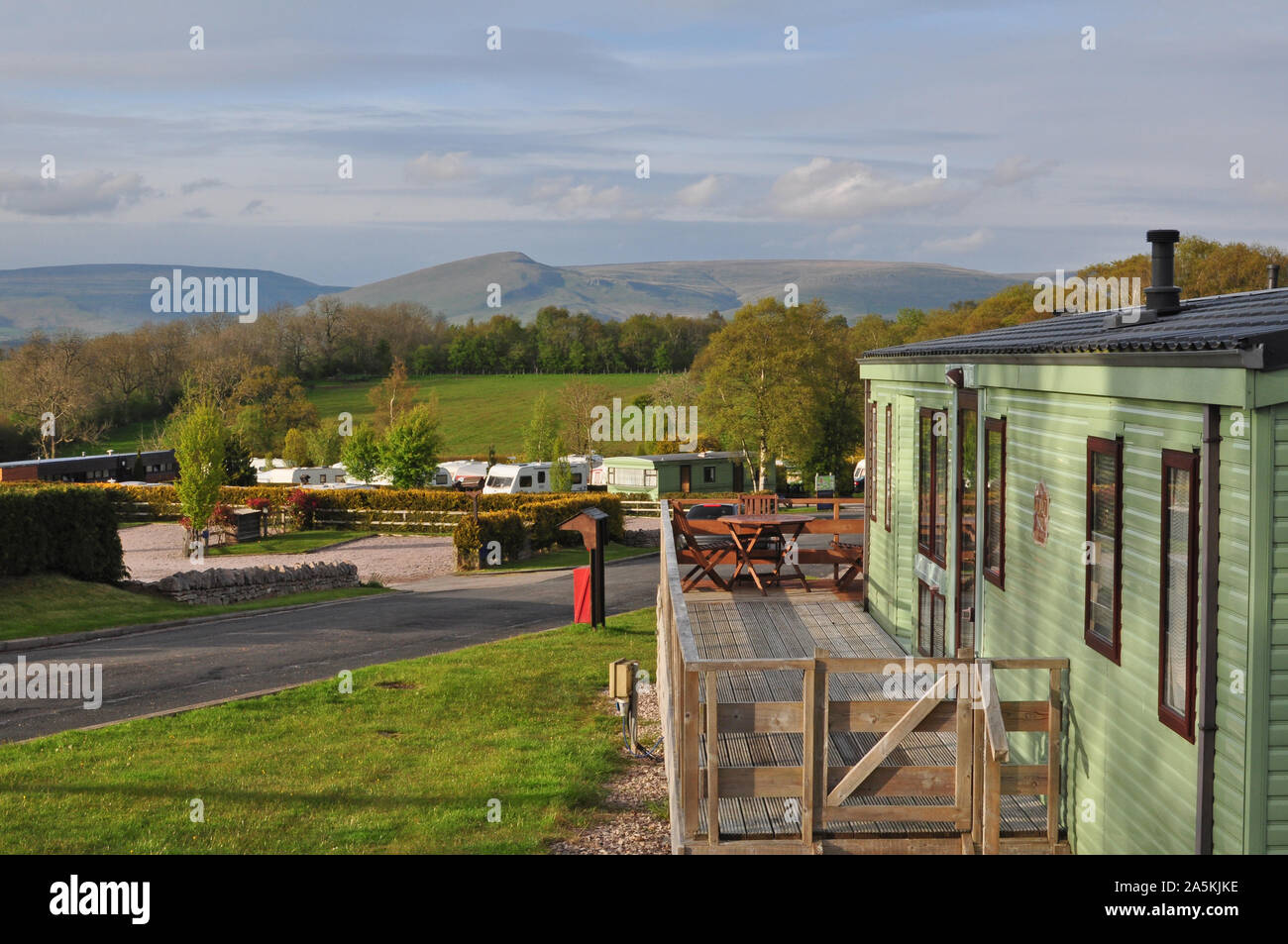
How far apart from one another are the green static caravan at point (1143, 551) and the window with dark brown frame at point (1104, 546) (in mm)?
16

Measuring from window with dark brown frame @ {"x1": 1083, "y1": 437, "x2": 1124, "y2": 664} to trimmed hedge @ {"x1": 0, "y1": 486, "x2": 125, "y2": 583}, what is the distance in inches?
783

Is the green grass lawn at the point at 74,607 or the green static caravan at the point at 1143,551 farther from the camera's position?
the green grass lawn at the point at 74,607

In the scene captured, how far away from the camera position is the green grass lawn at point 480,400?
80.0m

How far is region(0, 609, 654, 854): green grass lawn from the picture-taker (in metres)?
9.09

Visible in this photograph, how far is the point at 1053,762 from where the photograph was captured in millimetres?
7047

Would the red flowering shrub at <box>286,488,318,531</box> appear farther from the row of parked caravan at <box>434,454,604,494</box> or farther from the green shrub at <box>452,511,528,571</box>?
the green shrub at <box>452,511,528,571</box>

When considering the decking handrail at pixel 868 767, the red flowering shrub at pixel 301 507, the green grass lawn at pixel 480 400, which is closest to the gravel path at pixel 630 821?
the decking handrail at pixel 868 767

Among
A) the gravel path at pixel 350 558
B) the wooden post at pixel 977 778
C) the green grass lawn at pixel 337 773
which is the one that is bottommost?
the gravel path at pixel 350 558

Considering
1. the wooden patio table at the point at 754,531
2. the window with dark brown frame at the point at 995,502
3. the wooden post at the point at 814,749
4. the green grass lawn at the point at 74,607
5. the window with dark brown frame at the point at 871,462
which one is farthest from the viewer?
the green grass lawn at the point at 74,607

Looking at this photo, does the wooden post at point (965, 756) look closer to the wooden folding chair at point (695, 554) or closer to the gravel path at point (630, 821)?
the gravel path at point (630, 821)

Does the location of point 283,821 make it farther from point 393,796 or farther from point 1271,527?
point 1271,527

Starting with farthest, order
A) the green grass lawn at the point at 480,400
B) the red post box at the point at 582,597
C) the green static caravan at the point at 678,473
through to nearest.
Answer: the green grass lawn at the point at 480,400 → the green static caravan at the point at 678,473 → the red post box at the point at 582,597

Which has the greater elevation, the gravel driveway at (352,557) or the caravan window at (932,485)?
the caravan window at (932,485)

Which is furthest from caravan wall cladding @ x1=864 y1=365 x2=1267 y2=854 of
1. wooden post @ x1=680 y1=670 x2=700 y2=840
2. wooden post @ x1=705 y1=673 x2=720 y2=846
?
wooden post @ x1=680 y1=670 x2=700 y2=840
